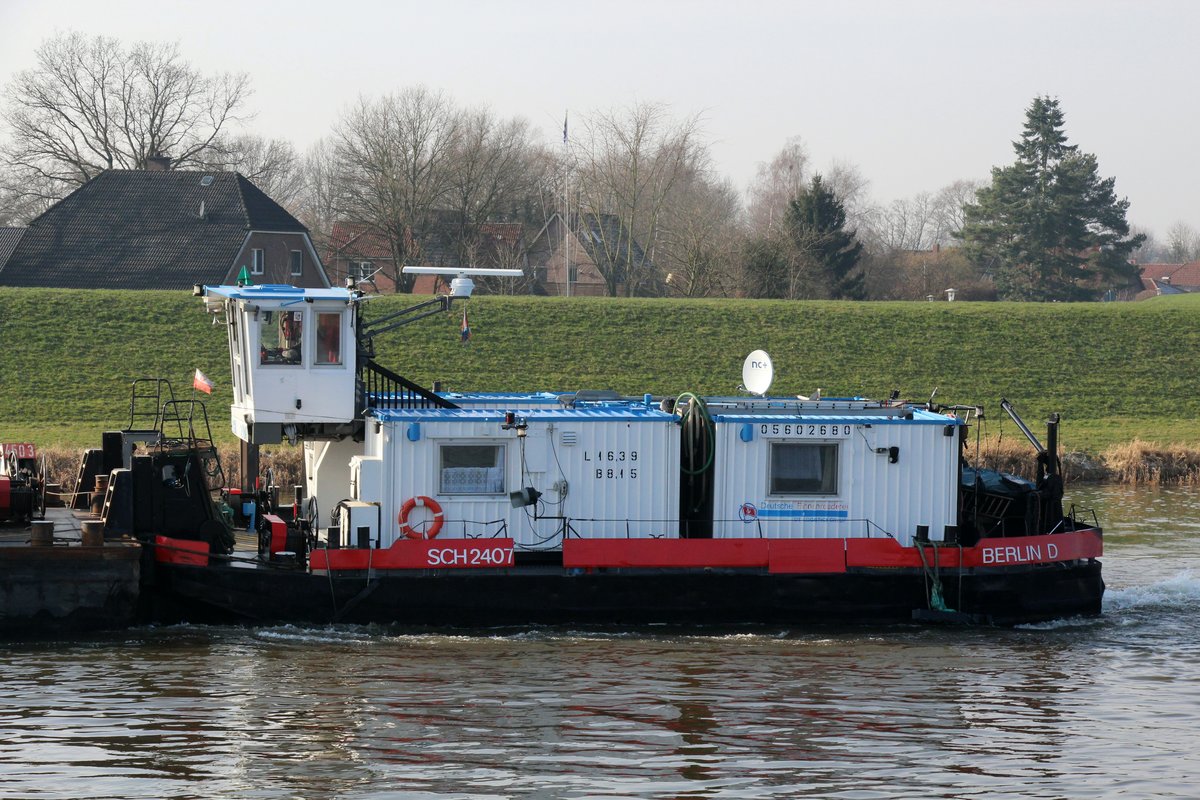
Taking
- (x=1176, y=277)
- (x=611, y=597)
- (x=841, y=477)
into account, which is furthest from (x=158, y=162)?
(x=1176, y=277)

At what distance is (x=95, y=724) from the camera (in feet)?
37.3

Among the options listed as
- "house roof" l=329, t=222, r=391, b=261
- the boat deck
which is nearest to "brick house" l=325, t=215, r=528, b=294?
"house roof" l=329, t=222, r=391, b=261

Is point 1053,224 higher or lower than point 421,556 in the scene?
higher

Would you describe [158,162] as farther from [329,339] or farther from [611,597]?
[611,597]

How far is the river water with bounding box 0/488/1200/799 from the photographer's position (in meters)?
10.3

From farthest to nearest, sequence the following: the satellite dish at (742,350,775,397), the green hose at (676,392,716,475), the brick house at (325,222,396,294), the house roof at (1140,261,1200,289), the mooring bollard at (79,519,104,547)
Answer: the house roof at (1140,261,1200,289) < the brick house at (325,222,396,294) < the satellite dish at (742,350,775,397) < the green hose at (676,392,716,475) < the mooring bollard at (79,519,104,547)

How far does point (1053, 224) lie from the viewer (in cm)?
6269

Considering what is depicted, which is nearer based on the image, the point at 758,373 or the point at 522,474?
the point at 522,474

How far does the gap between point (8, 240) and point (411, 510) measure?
122ft

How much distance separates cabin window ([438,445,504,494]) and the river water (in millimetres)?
1656

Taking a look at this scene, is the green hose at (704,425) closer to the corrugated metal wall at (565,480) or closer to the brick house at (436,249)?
the corrugated metal wall at (565,480)

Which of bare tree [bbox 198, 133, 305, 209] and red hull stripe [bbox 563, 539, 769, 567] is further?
bare tree [bbox 198, 133, 305, 209]

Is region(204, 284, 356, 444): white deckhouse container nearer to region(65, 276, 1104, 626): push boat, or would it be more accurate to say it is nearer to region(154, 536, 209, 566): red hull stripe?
region(65, 276, 1104, 626): push boat

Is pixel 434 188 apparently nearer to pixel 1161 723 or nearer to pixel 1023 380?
pixel 1023 380
